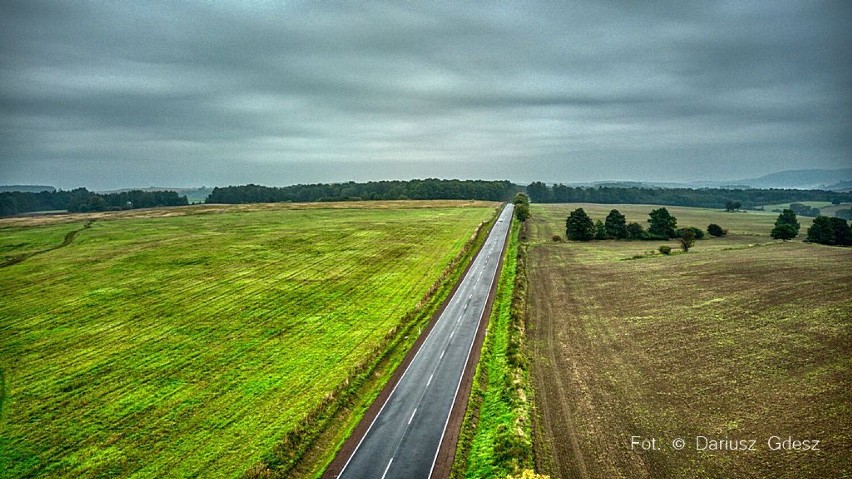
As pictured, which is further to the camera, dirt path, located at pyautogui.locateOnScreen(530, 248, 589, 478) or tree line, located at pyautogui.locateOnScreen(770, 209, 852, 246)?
tree line, located at pyautogui.locateOnScreen(770, 209, 852, 246)

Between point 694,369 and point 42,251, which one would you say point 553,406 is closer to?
point 694,369

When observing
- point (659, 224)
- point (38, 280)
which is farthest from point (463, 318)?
point (659, 224)


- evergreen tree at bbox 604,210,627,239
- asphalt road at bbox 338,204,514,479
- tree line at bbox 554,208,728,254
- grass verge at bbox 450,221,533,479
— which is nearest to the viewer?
grass verge at bbox 450,221,533,479

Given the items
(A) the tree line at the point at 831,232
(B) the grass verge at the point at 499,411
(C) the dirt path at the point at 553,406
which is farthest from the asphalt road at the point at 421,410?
(A) the tree line at the point at 831,232

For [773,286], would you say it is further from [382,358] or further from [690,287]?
[382,358]

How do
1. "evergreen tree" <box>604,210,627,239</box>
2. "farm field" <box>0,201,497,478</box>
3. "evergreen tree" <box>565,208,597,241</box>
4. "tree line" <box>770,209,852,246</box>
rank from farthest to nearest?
"evergreen tree" <box>604,210,627,239</box> → "evergreen tree" <box>565,208,597,241</box> → "tree line" <box>770,209,852,246</box> → "farm field" <box>0,201,497,478</box>

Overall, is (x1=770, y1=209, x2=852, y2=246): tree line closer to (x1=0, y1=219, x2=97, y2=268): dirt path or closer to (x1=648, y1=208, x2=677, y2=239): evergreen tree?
(x1=648, y1=208, x2=677, y2=239): evergreen tree

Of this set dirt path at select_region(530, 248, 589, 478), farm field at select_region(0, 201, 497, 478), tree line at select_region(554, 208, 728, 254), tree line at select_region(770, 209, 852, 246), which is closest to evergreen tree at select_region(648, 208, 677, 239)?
tree line at select_region(554, 208, 728, 254)
